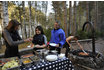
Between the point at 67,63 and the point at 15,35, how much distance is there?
1.39 meters

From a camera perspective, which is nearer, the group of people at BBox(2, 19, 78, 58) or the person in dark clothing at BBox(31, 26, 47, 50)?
the group of people at BBox(2, 19, 78, 58)

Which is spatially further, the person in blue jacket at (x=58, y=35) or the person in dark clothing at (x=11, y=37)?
the person in blue jacket at (x=58, y=35)

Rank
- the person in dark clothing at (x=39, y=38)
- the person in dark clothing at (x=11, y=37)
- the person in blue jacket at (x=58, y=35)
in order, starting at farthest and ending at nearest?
1. the person in blue jacket at (x=58, y=35)
2. the person in dark clothing at (x=39, y=38)
3. the person in dark clothing at (x=11, y=37)

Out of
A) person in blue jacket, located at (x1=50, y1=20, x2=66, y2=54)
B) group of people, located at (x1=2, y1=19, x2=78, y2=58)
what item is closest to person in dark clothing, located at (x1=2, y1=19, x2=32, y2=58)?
group of people, located at (x1=2, y1=19, x2=78, y2=58)

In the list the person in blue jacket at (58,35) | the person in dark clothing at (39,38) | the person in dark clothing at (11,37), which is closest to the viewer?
the person in dark clothing at (11,37)

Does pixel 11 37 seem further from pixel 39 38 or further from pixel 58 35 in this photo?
pixel 58 35

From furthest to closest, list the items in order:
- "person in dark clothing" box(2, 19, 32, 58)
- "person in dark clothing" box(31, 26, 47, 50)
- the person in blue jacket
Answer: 1. the person in blue jacket
2. "person in dark clothing" box(31, 26, 47, 50)
3. "person in dark clothing" box(2, 19, 32, 58)

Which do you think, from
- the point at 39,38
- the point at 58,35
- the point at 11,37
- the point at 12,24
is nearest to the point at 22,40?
the point at 11,37

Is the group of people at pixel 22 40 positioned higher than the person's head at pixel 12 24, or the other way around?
the person's head at pixel 12 24

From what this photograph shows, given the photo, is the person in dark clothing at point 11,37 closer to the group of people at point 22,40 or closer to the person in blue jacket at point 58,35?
the group of people at point 22,40

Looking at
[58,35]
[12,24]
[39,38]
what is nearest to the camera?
[12,24]

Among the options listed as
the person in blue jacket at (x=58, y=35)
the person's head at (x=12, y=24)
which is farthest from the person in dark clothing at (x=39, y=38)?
the person's head at (x=12, y=24)

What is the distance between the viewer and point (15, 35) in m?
2.12

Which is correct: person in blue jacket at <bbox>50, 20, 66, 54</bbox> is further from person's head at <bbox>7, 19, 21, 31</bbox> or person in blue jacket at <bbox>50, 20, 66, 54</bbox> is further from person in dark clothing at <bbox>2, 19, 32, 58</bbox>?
person's head at <bbox>7, 19, 21, 31</bbox>
